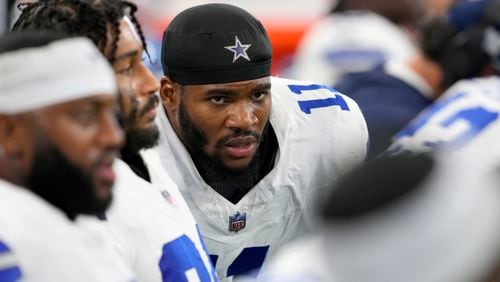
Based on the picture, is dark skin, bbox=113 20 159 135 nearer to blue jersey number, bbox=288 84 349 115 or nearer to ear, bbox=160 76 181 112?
ear, bbox=160 76 181 112

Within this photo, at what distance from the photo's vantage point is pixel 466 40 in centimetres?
559

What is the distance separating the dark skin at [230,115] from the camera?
12.8 feet

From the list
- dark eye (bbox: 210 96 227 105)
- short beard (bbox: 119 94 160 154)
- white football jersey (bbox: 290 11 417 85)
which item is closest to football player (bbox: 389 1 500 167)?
dark eye (bbox: 210 96 227 105)

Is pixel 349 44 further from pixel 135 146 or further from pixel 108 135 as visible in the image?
pixel 108 135

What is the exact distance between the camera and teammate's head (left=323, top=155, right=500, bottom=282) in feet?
5.82

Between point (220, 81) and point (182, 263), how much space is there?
87 centimetres

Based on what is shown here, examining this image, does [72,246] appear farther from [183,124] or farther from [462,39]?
[462,39]

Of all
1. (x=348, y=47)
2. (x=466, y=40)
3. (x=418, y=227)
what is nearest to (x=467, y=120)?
(x=418, y=227)

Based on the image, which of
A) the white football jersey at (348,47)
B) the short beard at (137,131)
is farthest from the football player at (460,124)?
the white football jersey at (348,47)

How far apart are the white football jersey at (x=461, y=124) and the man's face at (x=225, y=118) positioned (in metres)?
0.37

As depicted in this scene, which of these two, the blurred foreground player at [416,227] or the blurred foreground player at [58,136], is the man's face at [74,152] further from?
the blurred foreground player at [416,227]

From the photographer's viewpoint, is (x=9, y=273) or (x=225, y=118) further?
(x=225, y=118)

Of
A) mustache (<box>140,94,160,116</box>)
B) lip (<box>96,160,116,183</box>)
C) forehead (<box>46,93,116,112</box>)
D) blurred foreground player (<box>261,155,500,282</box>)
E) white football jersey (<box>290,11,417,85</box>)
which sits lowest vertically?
white football jersey (<box>290,11,417,85</box>)

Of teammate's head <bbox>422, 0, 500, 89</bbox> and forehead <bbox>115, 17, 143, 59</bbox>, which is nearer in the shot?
forehead <bbox>115, 17, 143, 59</bbox>
